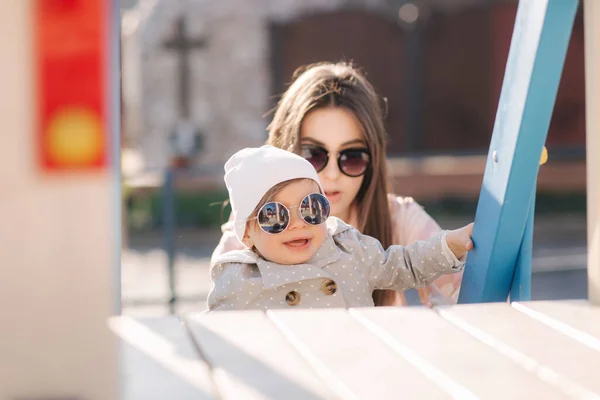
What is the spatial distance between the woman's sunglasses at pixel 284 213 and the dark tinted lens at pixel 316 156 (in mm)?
580

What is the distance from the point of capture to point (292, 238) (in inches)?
81.7

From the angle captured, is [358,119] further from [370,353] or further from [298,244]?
[370,353]

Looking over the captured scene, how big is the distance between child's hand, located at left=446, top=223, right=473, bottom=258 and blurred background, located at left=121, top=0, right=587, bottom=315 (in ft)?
33.3

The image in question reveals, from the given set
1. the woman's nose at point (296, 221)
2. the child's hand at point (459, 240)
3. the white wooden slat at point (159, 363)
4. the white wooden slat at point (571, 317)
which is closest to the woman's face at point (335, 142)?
the woman's nose at point (296, 221)

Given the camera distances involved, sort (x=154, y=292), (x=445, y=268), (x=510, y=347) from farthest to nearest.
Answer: (x=154, y=292)
(x=445, y=268)
(x=510, y=347)

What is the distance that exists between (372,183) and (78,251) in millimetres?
1965

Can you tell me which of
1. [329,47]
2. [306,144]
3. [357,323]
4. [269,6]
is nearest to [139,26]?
[269,6]

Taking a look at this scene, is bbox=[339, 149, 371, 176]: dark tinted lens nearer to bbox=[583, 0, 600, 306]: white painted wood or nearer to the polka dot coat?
the polka dot coat

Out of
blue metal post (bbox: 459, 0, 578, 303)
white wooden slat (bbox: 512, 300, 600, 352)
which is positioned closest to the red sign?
white wooden slat (bbox: 512, 300, 600, 352)

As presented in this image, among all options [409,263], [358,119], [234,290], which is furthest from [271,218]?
[358,119]

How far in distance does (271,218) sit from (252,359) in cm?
94

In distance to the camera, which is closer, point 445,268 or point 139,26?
point 445,268

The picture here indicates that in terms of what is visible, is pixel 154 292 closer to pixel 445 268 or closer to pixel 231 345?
pixel 445 268

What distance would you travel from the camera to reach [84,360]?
2.47ft
